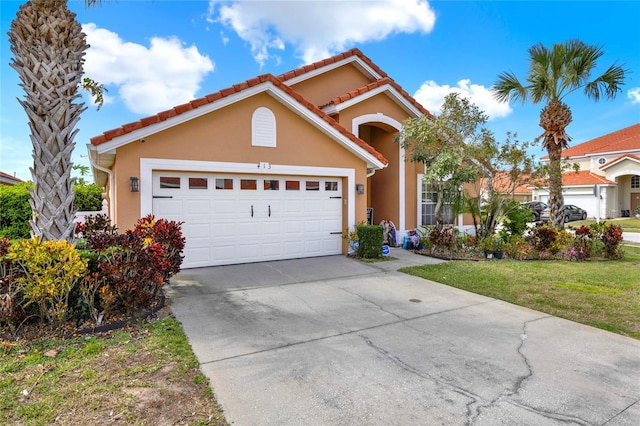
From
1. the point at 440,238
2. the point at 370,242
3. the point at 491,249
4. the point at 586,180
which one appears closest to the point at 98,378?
the point at 370,242

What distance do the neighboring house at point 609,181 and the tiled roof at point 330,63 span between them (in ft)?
78.3

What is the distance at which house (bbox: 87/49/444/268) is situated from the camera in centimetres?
791

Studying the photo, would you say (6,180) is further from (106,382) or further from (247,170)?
(106,382)

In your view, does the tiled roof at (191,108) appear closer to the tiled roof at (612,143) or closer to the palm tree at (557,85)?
the palm tree at (557,85)

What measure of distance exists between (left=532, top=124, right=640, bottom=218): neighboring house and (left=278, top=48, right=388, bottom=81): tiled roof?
78.3 ft

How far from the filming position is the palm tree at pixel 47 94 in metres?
5.21

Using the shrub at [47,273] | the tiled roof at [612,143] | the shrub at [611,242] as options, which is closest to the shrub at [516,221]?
the shrub at [611,242]

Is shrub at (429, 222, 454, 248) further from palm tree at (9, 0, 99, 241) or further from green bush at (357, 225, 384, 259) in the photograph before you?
palm tree at (9, 0, 99, 241)

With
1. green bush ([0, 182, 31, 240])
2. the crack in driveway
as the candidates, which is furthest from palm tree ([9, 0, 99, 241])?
green bush ([0, 182, 31, 240])

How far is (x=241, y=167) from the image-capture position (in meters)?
8.98

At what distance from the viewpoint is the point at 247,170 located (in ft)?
29.8

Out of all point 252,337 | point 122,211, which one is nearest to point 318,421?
point 252,337

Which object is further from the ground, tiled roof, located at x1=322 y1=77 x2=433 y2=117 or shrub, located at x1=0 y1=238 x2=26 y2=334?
tiled roof, located at x1=322 y1=77 x2=433 y2=117

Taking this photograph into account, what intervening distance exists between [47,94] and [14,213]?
33.0 ft
